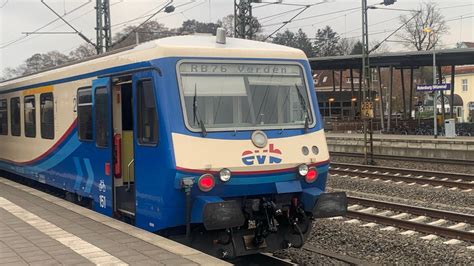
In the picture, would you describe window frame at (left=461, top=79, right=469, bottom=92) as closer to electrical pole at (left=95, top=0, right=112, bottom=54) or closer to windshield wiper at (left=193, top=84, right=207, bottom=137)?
electrical pole at (left=95, top=0, right=112, bottom=54)

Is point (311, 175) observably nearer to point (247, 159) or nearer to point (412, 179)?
point (247, 159)

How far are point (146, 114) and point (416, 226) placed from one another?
211 inches

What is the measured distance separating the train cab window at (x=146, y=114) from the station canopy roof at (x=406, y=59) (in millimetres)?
28876

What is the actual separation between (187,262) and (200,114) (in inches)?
79.2

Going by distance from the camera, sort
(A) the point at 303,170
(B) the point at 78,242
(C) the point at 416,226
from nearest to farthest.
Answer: (B) the point at 78,242 → (A) the point at 303,170 → (C) the point at 416,226

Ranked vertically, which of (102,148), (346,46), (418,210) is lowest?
(418,210)

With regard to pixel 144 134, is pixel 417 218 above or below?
below

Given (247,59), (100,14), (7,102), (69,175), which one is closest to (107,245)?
(247,59)

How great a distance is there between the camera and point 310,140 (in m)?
7.15

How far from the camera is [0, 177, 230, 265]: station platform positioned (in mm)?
5391

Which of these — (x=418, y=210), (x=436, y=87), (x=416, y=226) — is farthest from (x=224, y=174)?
(x=436, y=87)

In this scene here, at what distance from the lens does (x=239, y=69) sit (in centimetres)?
701

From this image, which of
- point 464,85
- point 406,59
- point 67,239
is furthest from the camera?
point 464,85

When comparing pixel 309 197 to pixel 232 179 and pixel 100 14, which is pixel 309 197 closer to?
pixel 232 179
